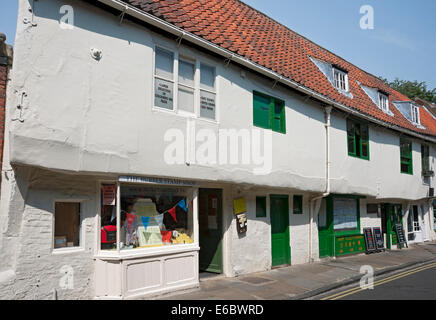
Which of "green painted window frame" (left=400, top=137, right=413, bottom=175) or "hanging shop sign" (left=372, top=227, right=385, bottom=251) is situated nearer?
"hanging shop sign" (left=372, top=227, right=385, bottom=251)

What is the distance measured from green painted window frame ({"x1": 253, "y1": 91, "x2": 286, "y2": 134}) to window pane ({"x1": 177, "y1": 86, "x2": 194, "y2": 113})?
2.49 meters

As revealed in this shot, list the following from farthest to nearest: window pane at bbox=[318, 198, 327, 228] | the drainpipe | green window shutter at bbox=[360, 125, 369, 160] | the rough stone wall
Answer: green window shutter at bbox=[360, 125, 369, 160] → window pane at bbox=[318, 198, 327, 228] → the drainpipe → the rough stone wall

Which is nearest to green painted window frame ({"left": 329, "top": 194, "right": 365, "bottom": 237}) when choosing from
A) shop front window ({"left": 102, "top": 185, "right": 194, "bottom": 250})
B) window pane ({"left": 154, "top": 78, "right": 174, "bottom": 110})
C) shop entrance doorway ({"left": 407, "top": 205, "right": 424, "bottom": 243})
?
shop entrance doorway ({"left": 407, "top": 205, "right": 424, "bottom": 243})

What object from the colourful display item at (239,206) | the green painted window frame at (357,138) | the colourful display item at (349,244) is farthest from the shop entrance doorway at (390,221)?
the colourful display item at (239,206)

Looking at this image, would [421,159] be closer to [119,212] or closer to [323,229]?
[323,229]

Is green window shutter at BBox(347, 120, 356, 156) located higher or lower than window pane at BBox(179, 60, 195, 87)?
lower

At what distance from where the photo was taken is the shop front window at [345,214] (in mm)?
14914

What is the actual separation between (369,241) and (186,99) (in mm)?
11823

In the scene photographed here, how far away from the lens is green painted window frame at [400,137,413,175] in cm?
1867

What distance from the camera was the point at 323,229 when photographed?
1434 centimetres

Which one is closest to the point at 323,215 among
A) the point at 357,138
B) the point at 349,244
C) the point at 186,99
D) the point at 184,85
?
the point at 349,244

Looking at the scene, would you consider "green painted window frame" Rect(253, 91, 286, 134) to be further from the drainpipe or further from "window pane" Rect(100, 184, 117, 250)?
"window pane" Rect(100, 184, 117, 250)
